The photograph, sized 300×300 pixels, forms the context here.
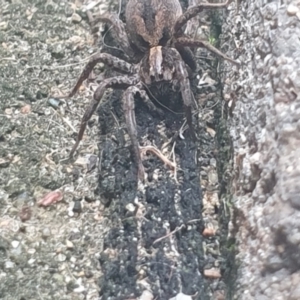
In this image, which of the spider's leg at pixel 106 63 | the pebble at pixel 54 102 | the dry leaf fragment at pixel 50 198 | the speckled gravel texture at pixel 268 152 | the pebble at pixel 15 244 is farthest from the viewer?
the pebble at pixel 54 102

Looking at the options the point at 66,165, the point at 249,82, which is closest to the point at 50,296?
the point at 66,165

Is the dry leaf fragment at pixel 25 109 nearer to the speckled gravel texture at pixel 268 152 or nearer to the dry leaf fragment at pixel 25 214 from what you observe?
the dry leaf fragment at pixel 25 214

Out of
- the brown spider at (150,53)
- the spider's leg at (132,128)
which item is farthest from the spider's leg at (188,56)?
the spider's leg at (132,128)

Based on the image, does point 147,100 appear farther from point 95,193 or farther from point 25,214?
point 25,214

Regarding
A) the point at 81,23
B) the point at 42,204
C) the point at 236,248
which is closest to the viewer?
the point at 236,248

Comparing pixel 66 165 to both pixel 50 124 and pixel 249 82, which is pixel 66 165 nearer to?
pixel 50 124

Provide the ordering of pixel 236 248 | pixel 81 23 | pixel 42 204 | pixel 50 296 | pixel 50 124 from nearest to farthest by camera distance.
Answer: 1. pixel 236 248
2. pixel 50 296
3. pixel 42 204
4. pixel 50 124
5. pixel 81 23

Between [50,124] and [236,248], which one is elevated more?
[50,124]
